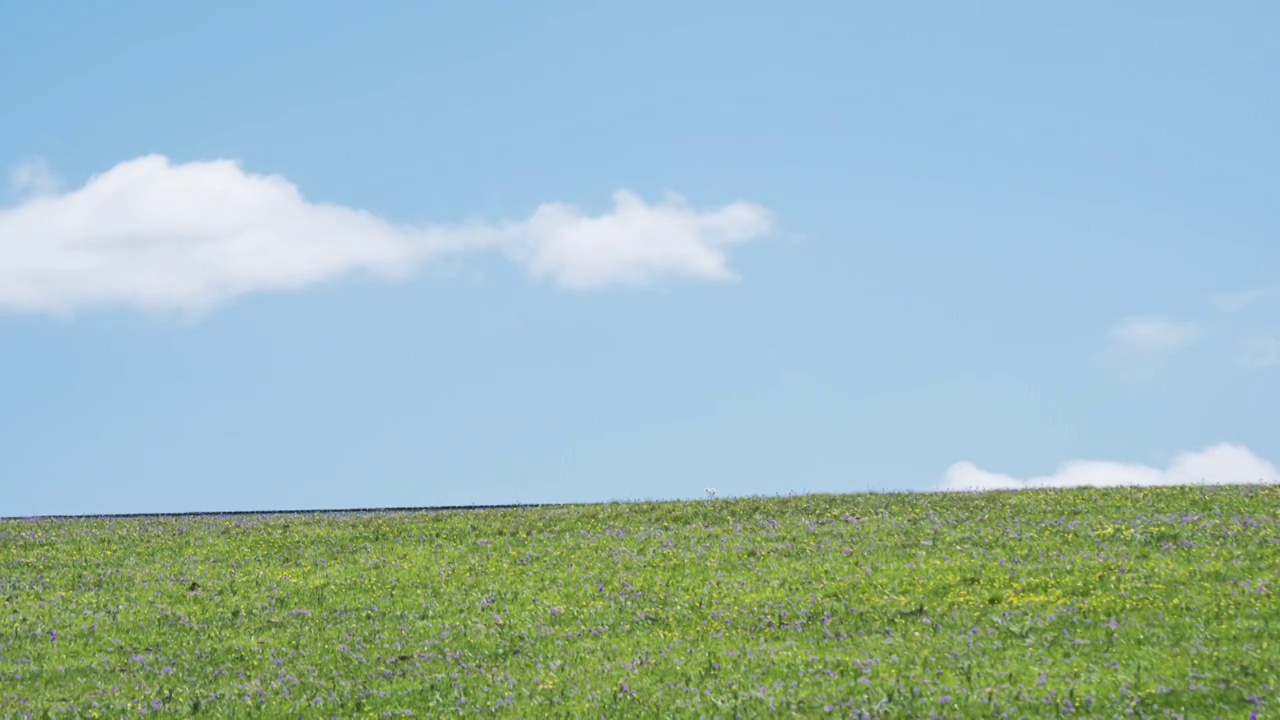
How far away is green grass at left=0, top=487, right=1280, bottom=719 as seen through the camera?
18734 mm

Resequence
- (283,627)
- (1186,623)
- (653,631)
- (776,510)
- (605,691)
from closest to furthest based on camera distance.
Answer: (605,691), (1186,623), (653,631), (283,627), (776,510)

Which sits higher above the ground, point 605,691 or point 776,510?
point 776,510

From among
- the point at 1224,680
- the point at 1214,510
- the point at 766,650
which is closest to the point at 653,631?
the point at 766,650

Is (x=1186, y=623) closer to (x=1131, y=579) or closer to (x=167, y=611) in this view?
(x=1131, y=579)

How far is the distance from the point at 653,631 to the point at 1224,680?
1040cm

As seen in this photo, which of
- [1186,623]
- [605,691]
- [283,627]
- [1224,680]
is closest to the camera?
[1224,680]

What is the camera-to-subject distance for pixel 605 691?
1920 centimetres

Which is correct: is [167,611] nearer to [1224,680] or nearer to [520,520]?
[520,520]

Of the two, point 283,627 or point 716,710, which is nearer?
point 716,710

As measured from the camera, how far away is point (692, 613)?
24547mm

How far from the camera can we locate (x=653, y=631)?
A: 2353 cm

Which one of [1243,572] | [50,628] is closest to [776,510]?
[1243,572]

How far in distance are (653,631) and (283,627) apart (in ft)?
28.5

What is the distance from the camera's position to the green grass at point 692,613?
18734 mm
